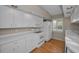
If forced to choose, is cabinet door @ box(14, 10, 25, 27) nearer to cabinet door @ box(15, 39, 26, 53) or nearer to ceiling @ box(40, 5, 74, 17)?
cabinet door @ box(15, 39, 26, 53)

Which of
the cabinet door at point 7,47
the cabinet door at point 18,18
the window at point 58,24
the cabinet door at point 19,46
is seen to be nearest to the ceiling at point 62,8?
the cabinet door at point 18,18

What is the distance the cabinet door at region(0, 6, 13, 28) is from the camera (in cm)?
202

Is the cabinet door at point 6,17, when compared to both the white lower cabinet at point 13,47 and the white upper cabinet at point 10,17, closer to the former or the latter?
the white upper cabinet at point 10,17

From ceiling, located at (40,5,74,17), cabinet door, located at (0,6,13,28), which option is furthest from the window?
cabinet door, located at (0,6,13,28)

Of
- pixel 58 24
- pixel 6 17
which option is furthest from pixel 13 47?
pixel 58 24

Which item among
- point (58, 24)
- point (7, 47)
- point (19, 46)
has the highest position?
point (58, 24)

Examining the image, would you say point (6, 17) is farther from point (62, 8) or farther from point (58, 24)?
point (58, 24)

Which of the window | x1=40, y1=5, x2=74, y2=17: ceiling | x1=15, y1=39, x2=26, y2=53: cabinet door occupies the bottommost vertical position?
x1=15, y1=39, x2=26, y2=53: cabinet door

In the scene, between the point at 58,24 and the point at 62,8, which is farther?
the point at 58,24

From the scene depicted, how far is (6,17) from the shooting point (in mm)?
2139
